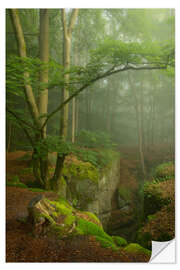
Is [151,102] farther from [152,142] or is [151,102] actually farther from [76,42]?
[76,42]

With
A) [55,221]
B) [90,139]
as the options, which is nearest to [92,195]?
[90,139]

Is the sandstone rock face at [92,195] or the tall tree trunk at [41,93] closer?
the tall tree trunk at [41,93]

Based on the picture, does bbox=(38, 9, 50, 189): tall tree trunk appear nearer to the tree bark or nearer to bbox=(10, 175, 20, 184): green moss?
the tree bark

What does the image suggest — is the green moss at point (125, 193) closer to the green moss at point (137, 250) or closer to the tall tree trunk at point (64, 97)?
the tall tree trunk at point (64, 97)

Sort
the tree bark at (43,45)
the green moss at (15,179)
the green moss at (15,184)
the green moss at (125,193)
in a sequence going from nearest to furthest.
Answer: the green moss at (15,184) < the green moss at (15,179) < the tree bark at (43,45) < the green moss at (125,193)

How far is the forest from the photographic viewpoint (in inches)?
74.4

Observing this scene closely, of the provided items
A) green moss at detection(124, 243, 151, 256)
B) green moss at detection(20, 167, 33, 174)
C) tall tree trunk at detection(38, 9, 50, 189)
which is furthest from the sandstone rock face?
green moss at detection(124, 243, 151, 256)

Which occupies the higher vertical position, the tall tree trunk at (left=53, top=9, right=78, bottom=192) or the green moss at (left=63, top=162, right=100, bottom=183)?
the tall tree trunk at (left=53, top=9, right=78, bottom=192)

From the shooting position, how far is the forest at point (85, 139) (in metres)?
1.89

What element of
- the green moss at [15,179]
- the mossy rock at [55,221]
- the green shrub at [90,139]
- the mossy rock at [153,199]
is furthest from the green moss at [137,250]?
the green moss at [15,179]

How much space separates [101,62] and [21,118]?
157 cm

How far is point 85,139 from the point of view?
2654mm

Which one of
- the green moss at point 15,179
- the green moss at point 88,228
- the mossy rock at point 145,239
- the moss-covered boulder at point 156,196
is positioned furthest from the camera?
the green moss at point 15,179

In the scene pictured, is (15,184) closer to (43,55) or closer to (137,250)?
(137,250)
